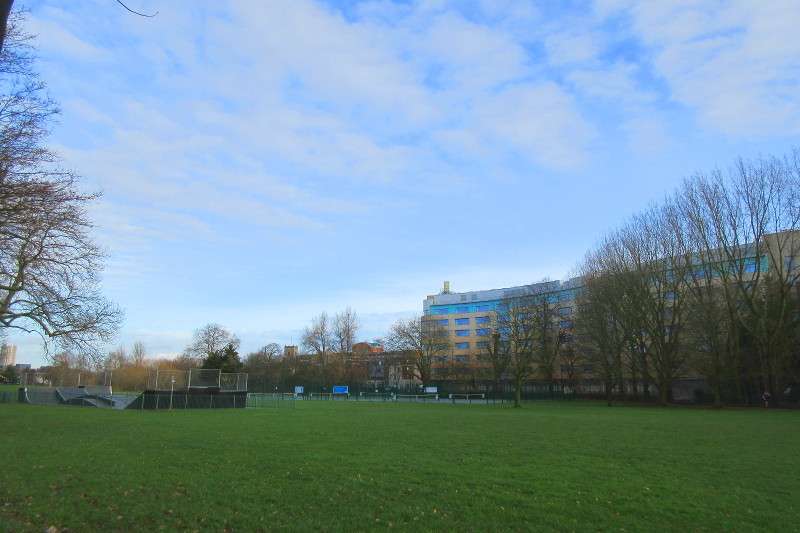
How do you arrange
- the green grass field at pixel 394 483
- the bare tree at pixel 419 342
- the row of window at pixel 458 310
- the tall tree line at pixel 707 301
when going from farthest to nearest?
the row of window at pixel 458 310 < the bare tree at pixel 419 342 < the tall tree line at pixel 707 301 < the green grass field at pixel 394 483

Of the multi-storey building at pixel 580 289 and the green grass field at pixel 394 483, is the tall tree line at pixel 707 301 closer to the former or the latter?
the multi-storey building at pixel 580 289

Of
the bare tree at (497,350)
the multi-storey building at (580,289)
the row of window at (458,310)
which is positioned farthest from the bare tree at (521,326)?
the row of window at (458,310)

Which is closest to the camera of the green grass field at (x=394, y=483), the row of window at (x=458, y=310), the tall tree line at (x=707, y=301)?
the green grass field at (x=394, y=483)

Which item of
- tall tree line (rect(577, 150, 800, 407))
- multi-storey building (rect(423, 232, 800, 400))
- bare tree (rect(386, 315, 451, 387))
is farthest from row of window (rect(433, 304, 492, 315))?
tall tree line (rect(577, 150, 800, 407))

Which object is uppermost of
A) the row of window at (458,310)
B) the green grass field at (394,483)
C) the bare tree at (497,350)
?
the row of window at (458,310)

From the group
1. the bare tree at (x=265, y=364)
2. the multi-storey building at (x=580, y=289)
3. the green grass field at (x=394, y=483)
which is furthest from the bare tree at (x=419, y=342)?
the green grass field at (x=394, y=483)

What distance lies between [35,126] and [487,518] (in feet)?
44.9

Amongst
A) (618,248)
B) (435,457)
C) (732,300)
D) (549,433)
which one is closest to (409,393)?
(618,248)

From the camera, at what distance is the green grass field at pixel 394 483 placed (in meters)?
7.75

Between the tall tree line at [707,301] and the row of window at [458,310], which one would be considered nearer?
the tall tree line at [707,301]

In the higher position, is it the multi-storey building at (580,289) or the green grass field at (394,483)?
the multi-storey building at (580,289)

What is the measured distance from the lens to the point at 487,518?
25.9 ft

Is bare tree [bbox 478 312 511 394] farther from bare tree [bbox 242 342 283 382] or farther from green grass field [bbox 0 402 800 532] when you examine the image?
green grass field [bbox 0 402 800 532]

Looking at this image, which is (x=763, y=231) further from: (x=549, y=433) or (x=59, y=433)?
(x=59, y=433)
